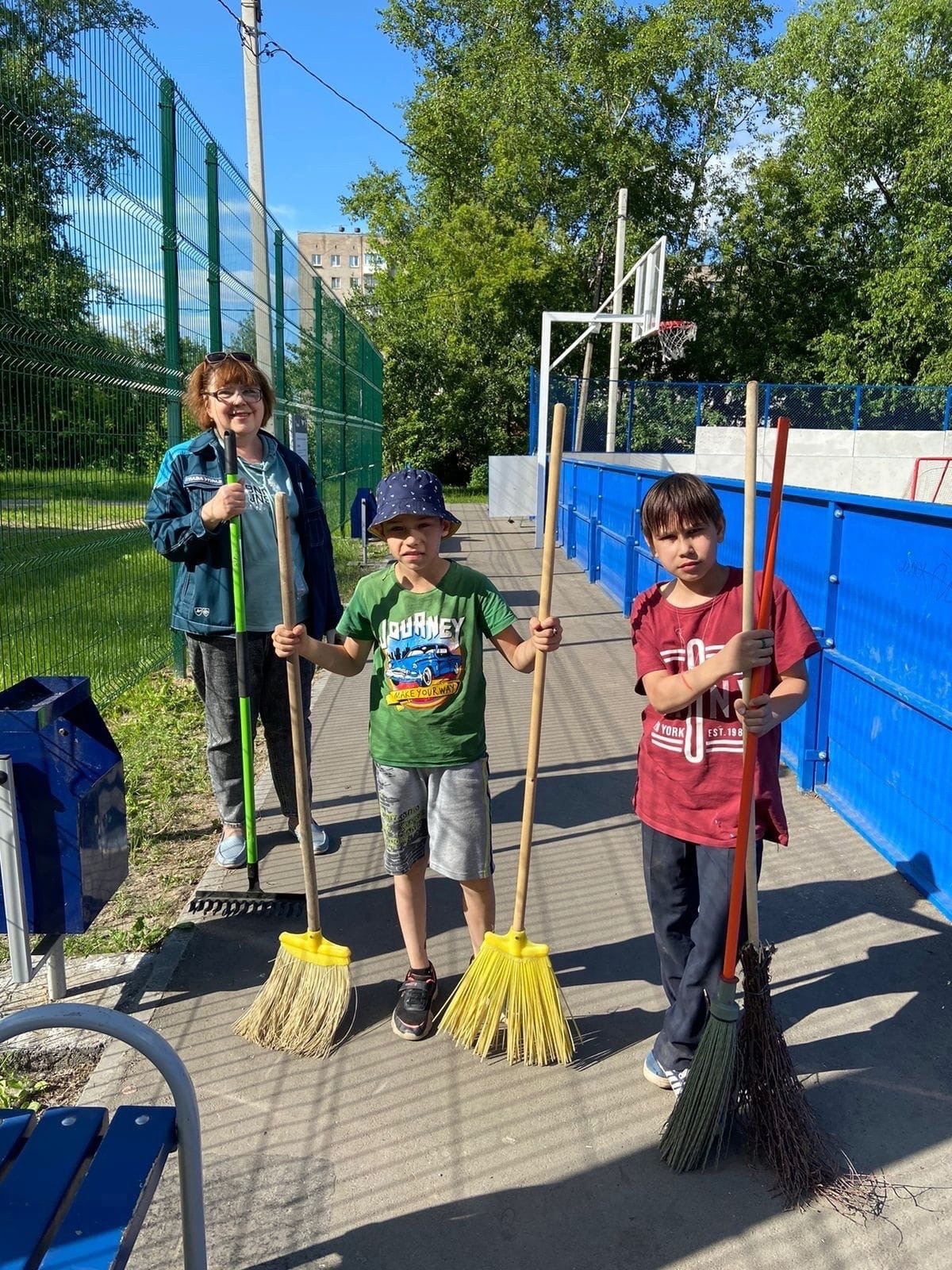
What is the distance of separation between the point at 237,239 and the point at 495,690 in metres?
4.03

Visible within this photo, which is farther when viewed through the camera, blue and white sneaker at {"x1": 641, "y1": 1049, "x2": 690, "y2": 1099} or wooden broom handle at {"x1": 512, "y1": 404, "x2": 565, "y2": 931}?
blue and white sneaker at {"x1": 641, "y1": 1049, "x2": 690, "y2": 1099}

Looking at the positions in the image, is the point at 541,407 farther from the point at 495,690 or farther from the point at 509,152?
the point at 509,152

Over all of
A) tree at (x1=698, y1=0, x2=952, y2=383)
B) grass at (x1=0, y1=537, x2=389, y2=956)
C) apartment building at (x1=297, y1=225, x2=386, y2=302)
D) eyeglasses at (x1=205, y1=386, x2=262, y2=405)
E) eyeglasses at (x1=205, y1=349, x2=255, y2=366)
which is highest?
apartment building at (x1=297, y1=225, x2=386, y2=302)

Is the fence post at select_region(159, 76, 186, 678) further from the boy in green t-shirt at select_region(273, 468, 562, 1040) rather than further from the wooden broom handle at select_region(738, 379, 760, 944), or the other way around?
the wooden broom handle at select_region(738, 379, 760, 944)

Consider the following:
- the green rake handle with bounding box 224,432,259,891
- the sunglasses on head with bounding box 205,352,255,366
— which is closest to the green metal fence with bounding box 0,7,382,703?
the sunglasses on head with bounding box 205,352,255,366

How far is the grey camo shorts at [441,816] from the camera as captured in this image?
284 cm

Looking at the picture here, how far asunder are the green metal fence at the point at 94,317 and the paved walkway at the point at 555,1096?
1.40m

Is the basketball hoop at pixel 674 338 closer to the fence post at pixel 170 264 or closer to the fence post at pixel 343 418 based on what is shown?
the fence post at pixel 343 418

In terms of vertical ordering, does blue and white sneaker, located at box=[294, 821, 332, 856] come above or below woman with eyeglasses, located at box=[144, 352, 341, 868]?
below

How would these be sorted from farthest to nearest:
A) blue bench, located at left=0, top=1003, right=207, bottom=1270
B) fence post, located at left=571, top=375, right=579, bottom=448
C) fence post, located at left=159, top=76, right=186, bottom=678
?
fence post, located at left=571, top=375, right=579, bottom=448 → fence post, located at left=159, top=76, right=186, bottom=678 → blue bench, located at left=0, top=1003, right=207, bottom=1270

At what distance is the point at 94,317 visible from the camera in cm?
455

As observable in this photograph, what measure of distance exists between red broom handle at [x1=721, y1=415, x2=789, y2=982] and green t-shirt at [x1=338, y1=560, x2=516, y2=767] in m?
0.77

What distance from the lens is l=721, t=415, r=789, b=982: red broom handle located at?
2.20m

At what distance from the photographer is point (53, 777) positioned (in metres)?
2.72
